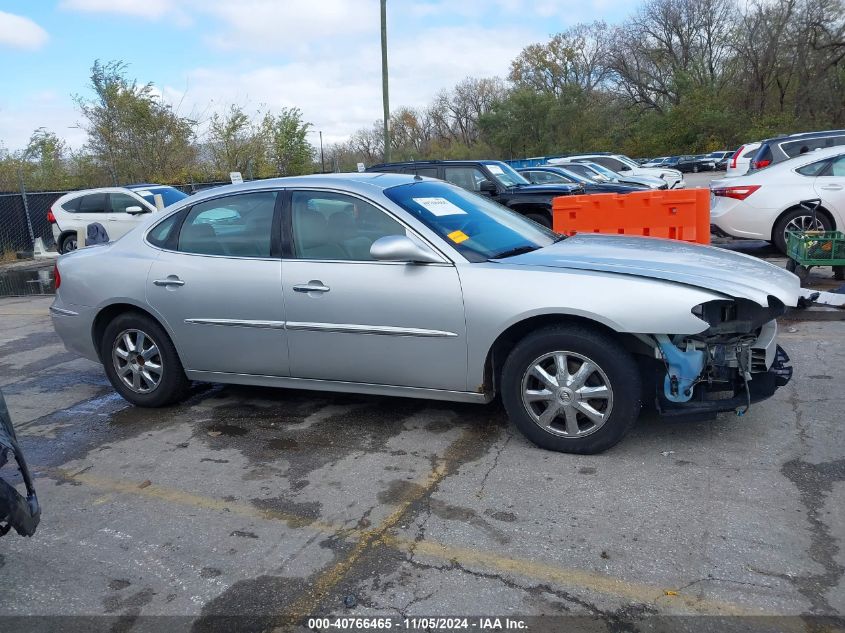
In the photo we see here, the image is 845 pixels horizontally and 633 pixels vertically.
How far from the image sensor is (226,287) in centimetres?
493

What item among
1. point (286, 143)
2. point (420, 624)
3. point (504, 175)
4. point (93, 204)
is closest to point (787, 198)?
point (504, 175)

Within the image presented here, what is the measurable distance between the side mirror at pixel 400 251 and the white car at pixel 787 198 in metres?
7.20

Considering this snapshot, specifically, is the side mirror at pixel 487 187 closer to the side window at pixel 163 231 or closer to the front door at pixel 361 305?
the side window at pixel 163 231

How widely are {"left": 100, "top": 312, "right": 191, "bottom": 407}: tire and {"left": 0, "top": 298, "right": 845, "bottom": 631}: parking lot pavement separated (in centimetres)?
28

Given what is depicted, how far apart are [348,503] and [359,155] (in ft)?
211

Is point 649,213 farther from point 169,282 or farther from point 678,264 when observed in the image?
point 169,282

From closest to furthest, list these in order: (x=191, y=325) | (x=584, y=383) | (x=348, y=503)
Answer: (x=348, y=503) → (x=584, y=383) → (x=191, y=325)

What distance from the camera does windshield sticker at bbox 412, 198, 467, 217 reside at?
4.71m

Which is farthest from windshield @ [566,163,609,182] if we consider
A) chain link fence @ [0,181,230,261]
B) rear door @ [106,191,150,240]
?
chain link fence @ [0,181,230,261]

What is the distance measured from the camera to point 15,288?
13.6 meters

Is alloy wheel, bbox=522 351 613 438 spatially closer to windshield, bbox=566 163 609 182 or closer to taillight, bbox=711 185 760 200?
taillight, bbox=711 185 760 200

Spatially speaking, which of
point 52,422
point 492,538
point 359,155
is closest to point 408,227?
point 492,538

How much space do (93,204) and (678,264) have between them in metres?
15.3

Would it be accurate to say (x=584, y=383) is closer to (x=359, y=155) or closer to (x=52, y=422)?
(x=52, y=422)
